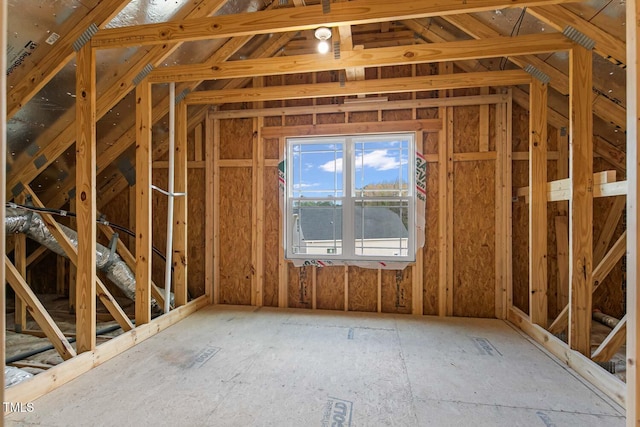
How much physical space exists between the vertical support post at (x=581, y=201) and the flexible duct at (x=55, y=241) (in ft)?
13.0

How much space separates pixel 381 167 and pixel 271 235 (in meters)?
1.60

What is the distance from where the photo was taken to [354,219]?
3.75m

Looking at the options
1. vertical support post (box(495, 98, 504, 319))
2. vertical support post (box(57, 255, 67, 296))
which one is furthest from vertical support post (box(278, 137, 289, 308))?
vertical support post (box(57, 255, 67, 296))

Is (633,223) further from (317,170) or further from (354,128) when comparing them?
(317,170)

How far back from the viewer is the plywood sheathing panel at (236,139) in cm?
389

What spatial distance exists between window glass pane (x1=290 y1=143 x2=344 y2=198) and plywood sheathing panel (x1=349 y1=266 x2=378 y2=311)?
3.25ft

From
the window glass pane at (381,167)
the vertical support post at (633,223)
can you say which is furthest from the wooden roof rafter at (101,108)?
the vertical support post at (633,223)

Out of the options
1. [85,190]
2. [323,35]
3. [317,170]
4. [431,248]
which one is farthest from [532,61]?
[85,190]

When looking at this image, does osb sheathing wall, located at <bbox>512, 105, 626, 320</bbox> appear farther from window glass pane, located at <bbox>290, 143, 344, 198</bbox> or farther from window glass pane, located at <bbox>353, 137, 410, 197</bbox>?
window glass pane, located at <bbox>290, 143, 344, 198</bbox>

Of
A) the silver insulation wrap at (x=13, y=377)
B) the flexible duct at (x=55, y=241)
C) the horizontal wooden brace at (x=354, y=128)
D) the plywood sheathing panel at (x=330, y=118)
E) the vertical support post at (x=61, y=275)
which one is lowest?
the silver insulation wrap at (x=13, y=377)

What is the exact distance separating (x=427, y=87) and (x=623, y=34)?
55.8 inches

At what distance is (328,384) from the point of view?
2.00 metres

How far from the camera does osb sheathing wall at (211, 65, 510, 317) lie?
11.4 ft

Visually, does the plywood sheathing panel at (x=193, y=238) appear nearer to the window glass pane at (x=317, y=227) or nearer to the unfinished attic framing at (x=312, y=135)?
the unfinished attic framing at (x=312, y=135)
